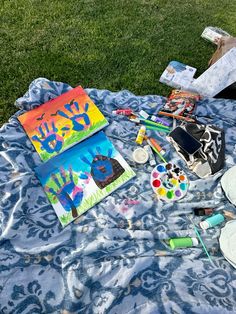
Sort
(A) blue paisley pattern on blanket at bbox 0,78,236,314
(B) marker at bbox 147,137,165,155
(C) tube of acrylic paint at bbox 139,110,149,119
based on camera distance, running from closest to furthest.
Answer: (A) blue paisley pattern on blanket at bbox 0,78,236,314
(B) marker at bbox 147,137,165,155
(C) tube of acrylic paint at bbox 139,110,149,119

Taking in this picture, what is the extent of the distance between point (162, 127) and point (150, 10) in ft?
4.79

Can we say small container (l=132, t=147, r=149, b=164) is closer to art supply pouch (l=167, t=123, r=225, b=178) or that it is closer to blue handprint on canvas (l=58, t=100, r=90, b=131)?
art supply pouch (l=167, t=123, r=225, b=178)

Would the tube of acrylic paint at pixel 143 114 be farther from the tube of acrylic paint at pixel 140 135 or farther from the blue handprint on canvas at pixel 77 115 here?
the blue handprint on canvas at pixel 77 115

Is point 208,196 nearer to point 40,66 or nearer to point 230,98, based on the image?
point 230,98

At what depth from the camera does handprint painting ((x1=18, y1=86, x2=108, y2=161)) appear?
1.98 metres

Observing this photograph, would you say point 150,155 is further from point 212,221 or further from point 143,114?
point 212,221

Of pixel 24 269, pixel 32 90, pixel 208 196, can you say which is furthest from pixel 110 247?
pixel 32 90

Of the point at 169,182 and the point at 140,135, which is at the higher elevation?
the point at 140,135

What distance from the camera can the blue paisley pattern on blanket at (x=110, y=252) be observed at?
4.84ft

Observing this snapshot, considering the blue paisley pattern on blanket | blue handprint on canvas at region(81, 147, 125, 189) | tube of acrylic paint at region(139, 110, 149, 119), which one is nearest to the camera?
the blue paisley pattern on blanket

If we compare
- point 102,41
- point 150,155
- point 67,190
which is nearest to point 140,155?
point 150,155

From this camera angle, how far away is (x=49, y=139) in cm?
199

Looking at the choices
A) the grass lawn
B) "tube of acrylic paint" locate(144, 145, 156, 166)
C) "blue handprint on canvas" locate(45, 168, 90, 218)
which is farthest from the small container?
the grass lawn

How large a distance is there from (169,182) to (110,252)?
0.50 metres
